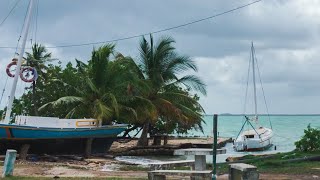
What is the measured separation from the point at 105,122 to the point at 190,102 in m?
6.70

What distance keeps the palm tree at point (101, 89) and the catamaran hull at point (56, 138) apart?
3.56 ft

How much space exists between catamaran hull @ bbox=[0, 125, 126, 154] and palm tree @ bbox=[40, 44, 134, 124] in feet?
3.56

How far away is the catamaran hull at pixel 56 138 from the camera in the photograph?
812 inches

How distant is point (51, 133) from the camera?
2172 cm

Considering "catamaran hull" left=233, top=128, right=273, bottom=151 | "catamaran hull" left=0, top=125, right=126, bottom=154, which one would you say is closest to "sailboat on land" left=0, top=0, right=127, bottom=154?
"catamaran hull" left=0, top=125, right=126, bottom=154

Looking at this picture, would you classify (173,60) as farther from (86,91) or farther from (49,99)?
(49,99)

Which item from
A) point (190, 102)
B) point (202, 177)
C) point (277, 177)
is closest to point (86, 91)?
point (190, 102)

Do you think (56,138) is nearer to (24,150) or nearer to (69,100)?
(24,150)

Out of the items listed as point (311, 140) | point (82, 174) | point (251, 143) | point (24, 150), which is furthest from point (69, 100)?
point (251, 143)

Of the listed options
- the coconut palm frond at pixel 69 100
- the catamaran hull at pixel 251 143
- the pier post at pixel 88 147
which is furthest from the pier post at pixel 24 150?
the catamaran hull at pixel 251 143

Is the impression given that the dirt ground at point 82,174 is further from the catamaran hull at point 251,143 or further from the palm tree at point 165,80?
the catamaran hull at point 251,143

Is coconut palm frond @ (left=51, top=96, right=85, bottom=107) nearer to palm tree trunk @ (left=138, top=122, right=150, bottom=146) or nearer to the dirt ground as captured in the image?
palm tree trunk @ (left=138, top=122, right=150, bottom=146)

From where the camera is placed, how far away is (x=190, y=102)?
101ft

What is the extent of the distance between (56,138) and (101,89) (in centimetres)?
455
